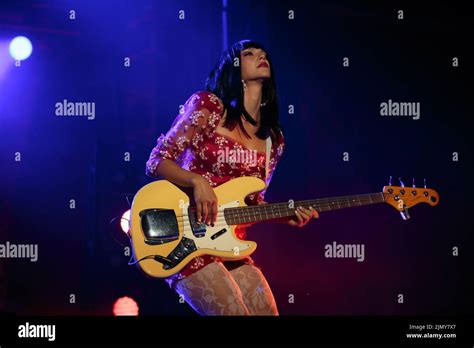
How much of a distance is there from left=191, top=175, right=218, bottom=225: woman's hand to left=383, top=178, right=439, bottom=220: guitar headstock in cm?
119

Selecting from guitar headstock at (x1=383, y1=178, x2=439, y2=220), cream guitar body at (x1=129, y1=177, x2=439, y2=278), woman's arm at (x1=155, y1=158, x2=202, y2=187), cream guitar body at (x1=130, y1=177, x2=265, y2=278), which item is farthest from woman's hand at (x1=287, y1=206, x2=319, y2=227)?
woman's arm at (x1=155, y1=158, x2=202, y2=187)

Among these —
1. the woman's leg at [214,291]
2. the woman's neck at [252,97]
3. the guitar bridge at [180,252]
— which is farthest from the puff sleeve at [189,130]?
the woman's leg at [214,291]

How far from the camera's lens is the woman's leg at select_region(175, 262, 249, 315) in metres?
2.69

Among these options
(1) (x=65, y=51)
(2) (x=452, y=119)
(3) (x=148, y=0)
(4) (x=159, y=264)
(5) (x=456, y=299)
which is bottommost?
(5) (x=456, y=299)

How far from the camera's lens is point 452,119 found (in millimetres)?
4305

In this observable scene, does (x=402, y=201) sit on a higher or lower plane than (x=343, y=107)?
lower

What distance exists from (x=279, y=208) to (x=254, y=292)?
52cm

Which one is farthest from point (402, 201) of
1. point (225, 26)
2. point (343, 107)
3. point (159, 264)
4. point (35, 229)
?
point (35, 229)

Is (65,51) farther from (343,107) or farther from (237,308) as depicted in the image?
(237,308)

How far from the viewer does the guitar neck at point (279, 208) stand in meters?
2.98

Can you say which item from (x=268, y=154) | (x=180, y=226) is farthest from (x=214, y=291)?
(x=268, y=154)

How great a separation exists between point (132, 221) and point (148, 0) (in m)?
2.07

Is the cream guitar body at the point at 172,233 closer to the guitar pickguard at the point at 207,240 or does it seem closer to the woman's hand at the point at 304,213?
the guitar pickguard at the point at 207,240

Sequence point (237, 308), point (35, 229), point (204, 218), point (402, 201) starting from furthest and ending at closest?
point (35, 229)
point (402, 201)
point (204, 218)
point (237, 308)
